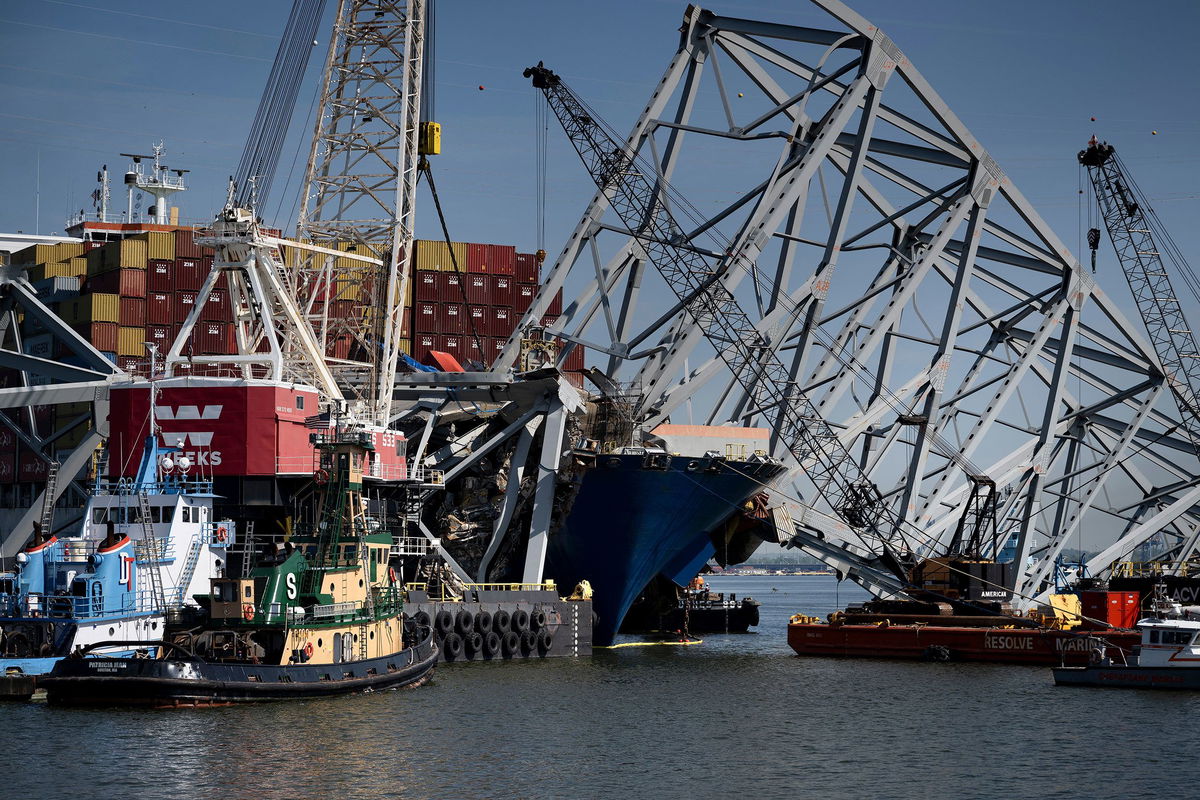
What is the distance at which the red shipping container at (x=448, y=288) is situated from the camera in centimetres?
9694

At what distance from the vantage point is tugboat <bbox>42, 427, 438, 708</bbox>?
40844mm

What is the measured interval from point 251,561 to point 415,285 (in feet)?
141

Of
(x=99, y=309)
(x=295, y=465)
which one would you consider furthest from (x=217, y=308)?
(x=295, y=465)

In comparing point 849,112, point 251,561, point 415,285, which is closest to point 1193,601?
point 849,112

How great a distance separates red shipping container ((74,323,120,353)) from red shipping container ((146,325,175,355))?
1.75m

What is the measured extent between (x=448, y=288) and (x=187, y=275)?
19.2 metres

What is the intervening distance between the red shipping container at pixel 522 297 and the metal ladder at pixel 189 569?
51.6 metres

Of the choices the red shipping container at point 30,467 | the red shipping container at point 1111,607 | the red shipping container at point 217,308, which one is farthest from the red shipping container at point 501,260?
the red shipping container at point 1111,607

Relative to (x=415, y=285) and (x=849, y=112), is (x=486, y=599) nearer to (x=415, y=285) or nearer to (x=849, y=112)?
(x=849, y=112)

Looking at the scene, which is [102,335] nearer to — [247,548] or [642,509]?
[247,548]

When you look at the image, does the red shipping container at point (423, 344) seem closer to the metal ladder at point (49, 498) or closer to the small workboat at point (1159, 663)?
the metal ladder at point (49, 498)

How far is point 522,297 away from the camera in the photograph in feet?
326

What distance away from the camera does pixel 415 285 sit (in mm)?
96438

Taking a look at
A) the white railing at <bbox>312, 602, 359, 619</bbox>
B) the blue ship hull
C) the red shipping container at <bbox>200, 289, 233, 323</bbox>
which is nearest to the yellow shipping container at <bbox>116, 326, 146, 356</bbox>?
the red shipping container at <bbox>200, 289, 233, 323</bbox>
